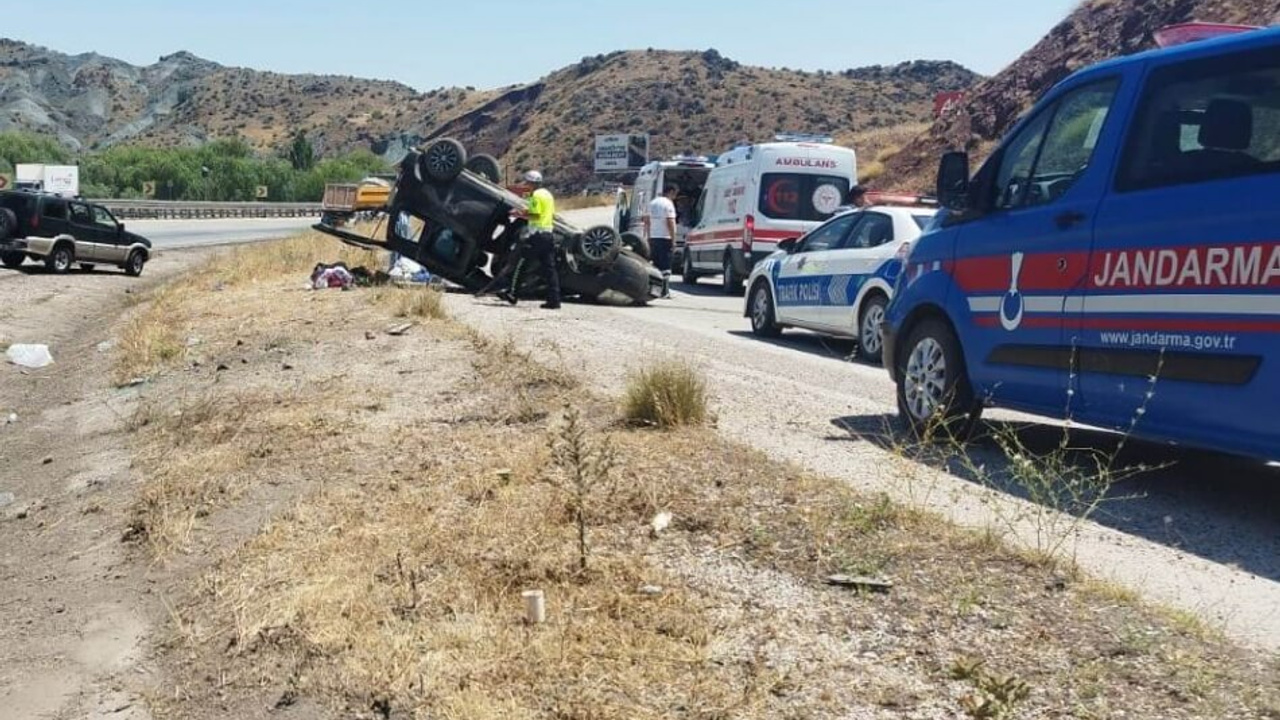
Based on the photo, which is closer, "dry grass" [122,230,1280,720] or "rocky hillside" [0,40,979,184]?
"dry grass" [122,230,1280,720]

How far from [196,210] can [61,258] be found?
123 ft

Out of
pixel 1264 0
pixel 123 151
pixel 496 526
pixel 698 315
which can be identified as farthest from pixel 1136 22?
pixel 123 151

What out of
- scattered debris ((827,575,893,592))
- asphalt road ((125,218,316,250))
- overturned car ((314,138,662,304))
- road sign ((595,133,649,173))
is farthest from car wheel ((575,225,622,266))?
road sign ((595,133,649,173))

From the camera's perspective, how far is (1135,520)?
6.26 meters

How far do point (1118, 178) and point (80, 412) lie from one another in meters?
9.64

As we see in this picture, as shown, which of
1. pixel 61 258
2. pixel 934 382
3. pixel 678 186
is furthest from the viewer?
pixel 61 258

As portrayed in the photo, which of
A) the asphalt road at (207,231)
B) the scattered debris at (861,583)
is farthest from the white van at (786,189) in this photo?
the asphalt road at (207,231)

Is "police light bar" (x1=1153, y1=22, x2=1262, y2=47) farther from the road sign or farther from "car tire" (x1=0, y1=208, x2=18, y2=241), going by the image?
the road sign

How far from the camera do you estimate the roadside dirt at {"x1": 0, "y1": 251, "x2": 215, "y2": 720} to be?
5.27 meters

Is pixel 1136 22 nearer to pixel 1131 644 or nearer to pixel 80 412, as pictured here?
pixel 80 412

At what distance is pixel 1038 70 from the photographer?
38.1 metres

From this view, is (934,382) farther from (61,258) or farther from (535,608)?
(61,258)

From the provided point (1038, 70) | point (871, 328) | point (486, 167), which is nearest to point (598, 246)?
point (486, 167)

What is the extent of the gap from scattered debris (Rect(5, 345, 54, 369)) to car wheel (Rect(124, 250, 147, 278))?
13.8m
